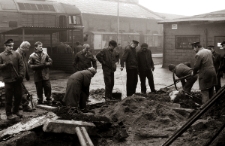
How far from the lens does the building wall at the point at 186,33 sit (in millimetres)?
19906

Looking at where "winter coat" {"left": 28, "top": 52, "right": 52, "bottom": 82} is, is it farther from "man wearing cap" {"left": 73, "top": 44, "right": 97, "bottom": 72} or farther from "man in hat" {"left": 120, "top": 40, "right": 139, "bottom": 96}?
"man in hat" {"left": 120, "top": 40, "right": 139, "bottom": 96}

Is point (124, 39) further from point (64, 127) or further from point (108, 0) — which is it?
point (64, 127)

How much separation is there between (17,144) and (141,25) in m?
37.7

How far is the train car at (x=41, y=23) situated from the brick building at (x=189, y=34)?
6.18m

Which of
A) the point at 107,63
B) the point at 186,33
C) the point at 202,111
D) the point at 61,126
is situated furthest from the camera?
the point at 186,33

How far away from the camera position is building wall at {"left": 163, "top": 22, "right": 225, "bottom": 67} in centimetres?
1991

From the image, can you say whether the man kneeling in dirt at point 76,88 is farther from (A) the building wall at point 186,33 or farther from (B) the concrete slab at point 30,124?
(A) the building wall at point 186,33

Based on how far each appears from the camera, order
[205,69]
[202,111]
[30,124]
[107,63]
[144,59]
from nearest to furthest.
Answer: [202,111]
[30,124]
[205,69]
[107,63]
[144,59]

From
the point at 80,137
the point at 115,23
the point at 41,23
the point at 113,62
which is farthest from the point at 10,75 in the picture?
the point at 115,23

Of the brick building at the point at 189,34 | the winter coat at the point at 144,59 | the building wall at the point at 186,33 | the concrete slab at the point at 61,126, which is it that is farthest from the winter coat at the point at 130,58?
the building wall at the point at 186,33

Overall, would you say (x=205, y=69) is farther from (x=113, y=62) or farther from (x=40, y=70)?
(x=40, y=70)

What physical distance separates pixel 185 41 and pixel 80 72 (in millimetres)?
14323

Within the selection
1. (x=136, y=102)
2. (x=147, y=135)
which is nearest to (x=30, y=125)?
(x=147, y=135)

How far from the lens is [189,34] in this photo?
2081 cm
